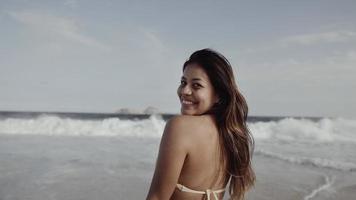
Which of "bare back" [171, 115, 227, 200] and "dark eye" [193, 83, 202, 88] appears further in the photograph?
"dark eye" [193, 83, 202, 88]

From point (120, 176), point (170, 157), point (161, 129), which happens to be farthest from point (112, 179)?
point (161, 129)

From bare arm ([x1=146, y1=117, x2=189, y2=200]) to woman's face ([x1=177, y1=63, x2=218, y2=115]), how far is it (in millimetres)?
220

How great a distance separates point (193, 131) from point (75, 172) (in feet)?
23.3

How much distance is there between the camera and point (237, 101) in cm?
193

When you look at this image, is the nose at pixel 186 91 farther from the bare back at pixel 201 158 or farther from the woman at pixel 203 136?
the bare back at pixel 201 158

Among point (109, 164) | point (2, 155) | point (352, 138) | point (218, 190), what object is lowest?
point (352, 138)

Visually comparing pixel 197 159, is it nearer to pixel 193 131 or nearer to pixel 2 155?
pixel 193 131

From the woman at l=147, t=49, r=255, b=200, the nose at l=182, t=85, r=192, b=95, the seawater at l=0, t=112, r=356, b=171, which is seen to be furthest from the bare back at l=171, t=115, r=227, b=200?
the seawater at l=0, t=112, r=356, b=171

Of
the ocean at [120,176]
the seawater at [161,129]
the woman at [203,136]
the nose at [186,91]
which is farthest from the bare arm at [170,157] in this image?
the seawater at [161,129]

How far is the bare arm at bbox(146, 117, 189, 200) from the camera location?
164 centimetres

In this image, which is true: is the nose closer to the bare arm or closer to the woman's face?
the woman's face

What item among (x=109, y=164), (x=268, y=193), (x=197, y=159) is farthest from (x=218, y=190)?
(x=109, y=164)

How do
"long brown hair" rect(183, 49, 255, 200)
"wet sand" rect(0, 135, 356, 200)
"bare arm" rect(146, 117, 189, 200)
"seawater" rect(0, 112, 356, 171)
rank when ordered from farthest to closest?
"seawater" rect(0, 112, 356, 171)
"wet sand" rect(0, 135, 356, 200)
"long brown hair" rect(183, 49, 255, 200)
"bare arm" rect(146, 117, 189, 200)

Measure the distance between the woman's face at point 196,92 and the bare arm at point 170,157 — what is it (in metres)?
0.22
